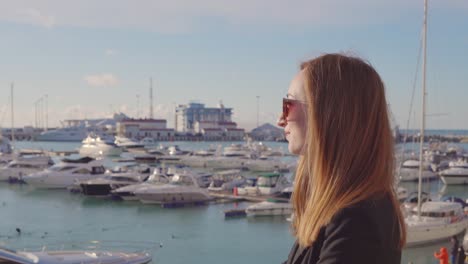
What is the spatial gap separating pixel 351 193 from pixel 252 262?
13.9 m

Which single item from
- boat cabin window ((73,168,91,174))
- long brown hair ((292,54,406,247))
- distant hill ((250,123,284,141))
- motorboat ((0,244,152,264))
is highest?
long brown hair ((292,54,406,247))

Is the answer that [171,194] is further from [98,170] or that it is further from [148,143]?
[148,143]

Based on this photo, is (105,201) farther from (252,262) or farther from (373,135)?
(373,135)

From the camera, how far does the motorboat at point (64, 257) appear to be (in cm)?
923

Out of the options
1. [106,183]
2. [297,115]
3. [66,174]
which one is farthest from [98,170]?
[297,115]

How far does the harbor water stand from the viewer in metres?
15.7

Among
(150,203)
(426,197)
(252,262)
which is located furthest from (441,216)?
(150,203)

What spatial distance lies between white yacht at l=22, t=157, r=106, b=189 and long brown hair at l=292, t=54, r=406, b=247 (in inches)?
1164

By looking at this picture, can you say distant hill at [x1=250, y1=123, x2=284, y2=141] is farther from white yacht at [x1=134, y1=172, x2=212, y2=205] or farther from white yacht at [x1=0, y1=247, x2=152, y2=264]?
white yacht at [x1=0, y1=247, x2=152, y2=264]

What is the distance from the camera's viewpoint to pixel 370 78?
133 centimetres

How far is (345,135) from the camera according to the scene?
50.5 inches

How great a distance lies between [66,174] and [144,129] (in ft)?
256

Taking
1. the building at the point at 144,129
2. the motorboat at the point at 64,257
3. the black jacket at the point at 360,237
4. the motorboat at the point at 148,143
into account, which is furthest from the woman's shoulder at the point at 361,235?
the building at the point at 144,129

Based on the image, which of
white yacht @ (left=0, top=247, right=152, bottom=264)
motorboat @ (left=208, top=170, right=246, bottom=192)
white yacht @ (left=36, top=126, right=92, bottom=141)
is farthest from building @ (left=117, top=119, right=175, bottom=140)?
white yacht @ (left=0, top=247, right=152, bottom=264)
